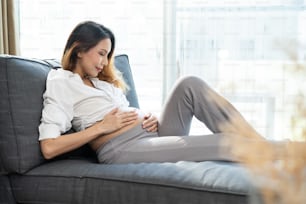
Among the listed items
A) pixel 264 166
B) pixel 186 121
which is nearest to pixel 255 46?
pixel 186 121

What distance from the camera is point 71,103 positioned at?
6.27 feet

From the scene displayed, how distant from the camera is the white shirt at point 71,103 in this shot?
71.1 inches

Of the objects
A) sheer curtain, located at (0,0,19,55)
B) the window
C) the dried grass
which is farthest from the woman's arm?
the dried grass

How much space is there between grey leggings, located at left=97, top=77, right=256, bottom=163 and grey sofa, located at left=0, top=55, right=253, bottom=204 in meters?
0.07

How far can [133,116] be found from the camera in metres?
2.04

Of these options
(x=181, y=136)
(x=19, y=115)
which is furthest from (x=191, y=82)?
(x=19, y=115)

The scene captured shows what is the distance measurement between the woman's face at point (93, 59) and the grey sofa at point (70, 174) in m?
0.21

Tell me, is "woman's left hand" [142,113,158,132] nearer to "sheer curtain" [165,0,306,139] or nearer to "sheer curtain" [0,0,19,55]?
"sheer curtain" [165,0,306,139]

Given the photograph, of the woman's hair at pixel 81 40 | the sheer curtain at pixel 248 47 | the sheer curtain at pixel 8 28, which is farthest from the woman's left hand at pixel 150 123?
the sheer curtain at pixel 8 28

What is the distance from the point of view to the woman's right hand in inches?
75.2

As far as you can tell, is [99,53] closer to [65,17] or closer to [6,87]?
[6,87]

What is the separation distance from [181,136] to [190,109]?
0.15 meters

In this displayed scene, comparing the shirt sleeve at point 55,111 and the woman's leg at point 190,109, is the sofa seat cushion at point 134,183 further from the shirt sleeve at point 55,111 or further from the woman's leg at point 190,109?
the woman's leg at point 190,109

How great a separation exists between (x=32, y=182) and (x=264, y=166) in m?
1.30
